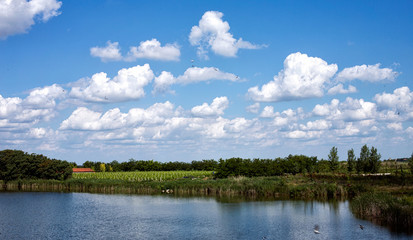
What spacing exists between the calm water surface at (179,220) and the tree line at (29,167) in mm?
32314

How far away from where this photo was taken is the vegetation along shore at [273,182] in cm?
4475

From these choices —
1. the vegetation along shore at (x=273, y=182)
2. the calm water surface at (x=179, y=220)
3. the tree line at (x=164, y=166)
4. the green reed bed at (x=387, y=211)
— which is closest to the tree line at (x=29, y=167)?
the vegetation along shore at (x=273, y=182)

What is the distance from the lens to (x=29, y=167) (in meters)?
95.6

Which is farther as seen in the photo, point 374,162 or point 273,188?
point 374,162

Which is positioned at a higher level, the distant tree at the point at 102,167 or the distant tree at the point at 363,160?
the distant tree at the point at 363,160

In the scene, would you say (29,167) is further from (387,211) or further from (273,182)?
(387,211)

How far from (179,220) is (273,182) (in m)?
32.6

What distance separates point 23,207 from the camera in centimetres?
5809

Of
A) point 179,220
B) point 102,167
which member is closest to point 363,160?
point 179,220

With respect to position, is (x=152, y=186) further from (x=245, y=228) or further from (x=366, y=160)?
(x=366, y=160)

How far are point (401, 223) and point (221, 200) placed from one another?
1238 inches

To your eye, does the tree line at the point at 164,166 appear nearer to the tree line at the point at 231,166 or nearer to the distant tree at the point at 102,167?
the distant tree at the point at 102,167

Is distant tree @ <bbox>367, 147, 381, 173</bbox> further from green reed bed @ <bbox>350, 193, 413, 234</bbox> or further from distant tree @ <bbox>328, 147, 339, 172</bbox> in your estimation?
green reed bed @ <bbox>350, 193, 413, 234</bbox>

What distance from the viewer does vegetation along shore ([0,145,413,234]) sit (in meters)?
44.8
